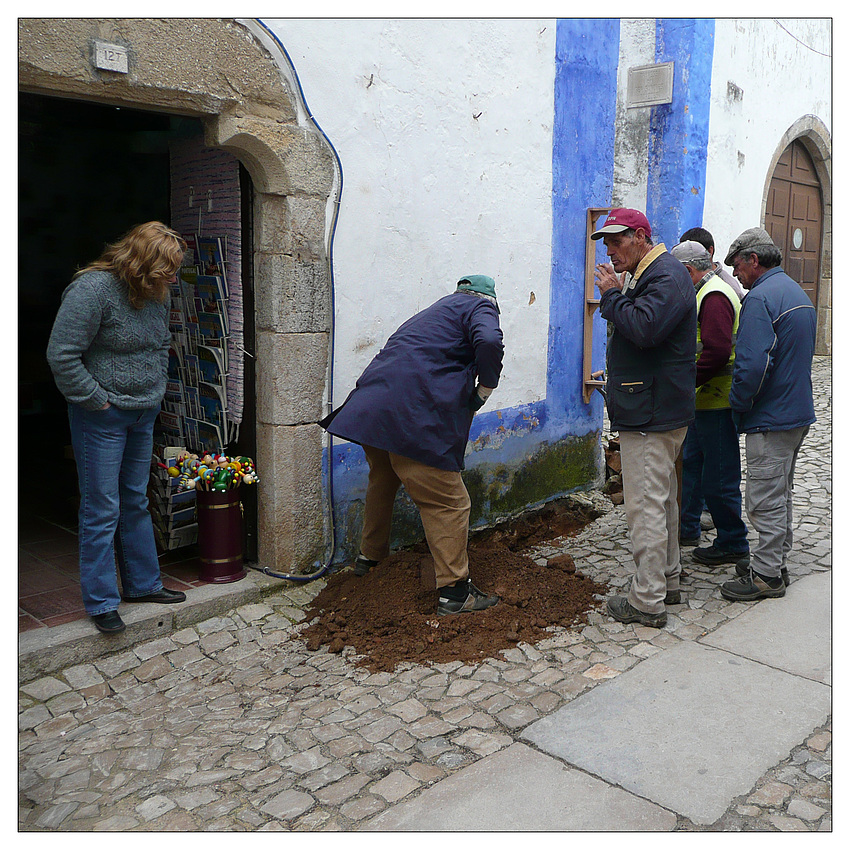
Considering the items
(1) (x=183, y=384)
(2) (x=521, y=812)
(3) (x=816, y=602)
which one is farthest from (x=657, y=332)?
(1) (x=183, y=384)

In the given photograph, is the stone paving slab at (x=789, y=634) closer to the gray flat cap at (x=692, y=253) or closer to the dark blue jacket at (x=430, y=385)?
the dark blue jacket at (x=430, y=385)

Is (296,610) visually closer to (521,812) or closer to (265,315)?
(265,315)

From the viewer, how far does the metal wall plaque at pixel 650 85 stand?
8.86 metres

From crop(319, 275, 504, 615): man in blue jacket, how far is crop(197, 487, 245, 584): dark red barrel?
697 mm

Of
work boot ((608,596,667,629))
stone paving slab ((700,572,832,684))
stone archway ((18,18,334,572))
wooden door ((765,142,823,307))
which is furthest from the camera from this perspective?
wooden door ((765,142,823,307))

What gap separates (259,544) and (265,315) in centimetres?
127

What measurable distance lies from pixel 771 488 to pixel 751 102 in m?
7.82

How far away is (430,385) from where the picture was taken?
398 centimetres

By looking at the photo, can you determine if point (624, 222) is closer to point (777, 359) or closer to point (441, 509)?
point (777, 359)

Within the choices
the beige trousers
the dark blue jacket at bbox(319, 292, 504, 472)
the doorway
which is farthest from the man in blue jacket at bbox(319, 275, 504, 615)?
the doorway

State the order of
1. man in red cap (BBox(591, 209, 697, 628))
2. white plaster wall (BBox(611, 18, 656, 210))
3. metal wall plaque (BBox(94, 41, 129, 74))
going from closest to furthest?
1. metal wall plaque (BBox(94, 41, 129, 74))
2. man in red cap (BBox(591, 209, 697, 628))
3. white plaster wall (BBox(611, 18, 656, 210))

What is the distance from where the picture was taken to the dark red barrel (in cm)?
433

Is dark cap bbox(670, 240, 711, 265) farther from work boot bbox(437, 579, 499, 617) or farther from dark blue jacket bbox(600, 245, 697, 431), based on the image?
work boot bbox(437, 579, 499, 617)

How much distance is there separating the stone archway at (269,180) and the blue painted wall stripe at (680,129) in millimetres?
5898
